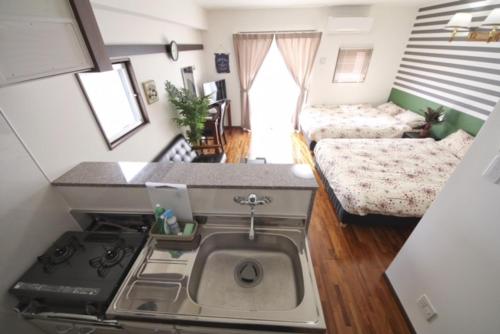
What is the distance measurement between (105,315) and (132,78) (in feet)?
6.31

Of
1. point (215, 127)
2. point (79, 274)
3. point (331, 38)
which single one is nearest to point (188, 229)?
point (79, 274)

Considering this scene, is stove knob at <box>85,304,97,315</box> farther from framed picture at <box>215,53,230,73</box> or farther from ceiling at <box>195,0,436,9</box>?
framed picture at <box>215,53,230,73</box>

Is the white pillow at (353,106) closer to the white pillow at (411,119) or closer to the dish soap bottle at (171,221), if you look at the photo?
the white pillow at (411,119)

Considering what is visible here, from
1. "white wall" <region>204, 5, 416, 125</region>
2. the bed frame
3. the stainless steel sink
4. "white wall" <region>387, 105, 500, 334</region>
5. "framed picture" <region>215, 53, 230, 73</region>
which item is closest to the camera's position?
the stainless steel sink

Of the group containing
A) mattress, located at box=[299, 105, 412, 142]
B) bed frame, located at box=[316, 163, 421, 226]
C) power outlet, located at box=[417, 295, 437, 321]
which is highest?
mattress, located at box=[299, 105, 412, 142]

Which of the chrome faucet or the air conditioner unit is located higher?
the air conditioner unit

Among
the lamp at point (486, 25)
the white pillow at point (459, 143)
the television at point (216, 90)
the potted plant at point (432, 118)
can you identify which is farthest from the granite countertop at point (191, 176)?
the potted plant at point (432, 118)

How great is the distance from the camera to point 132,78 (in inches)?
72.5

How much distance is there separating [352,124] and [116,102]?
349 centimetres

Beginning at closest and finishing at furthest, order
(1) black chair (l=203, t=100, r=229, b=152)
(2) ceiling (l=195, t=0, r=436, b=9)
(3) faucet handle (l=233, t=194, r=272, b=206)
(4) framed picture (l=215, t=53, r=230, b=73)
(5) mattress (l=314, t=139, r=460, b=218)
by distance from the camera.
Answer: (3) faucet handle (l=233, t=194, r=272, b=206)
(5) mattress (l=314, t=139, r=460, b=218)
(2) ceiling (l=195, t=0, r=436, b=9)
(1) black chair (l=203, t=100, r=229, b=152)
(4) framed picture (l=215, t=53, r=230, b=73)

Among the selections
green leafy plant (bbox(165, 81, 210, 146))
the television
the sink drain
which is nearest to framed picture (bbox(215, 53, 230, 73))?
the television

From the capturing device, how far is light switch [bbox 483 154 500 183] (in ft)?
2.67

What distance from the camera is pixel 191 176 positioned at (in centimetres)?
102

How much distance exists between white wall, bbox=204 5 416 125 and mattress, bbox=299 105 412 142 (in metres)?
0.62
